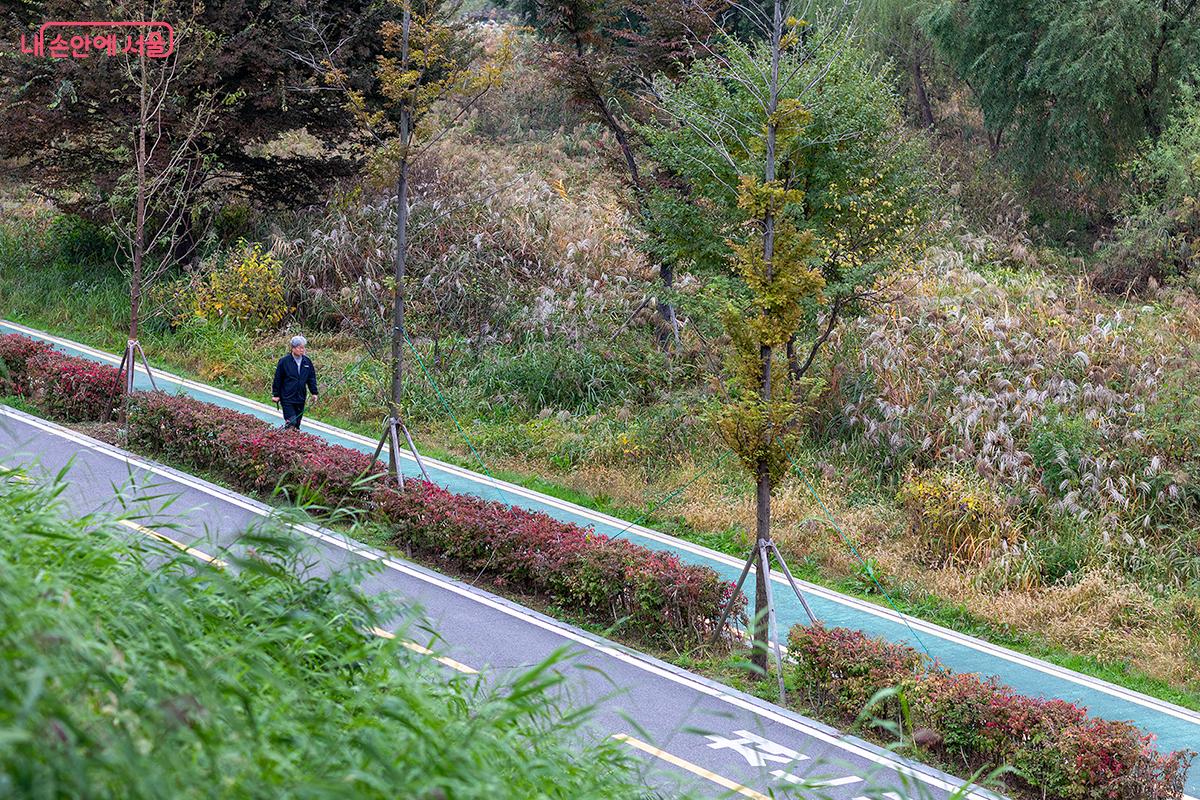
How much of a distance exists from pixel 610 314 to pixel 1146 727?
13.3 m

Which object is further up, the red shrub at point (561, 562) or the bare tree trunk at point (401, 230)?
the bare tree trunk at point (401, 230)

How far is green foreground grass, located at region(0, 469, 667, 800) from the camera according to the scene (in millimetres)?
3746

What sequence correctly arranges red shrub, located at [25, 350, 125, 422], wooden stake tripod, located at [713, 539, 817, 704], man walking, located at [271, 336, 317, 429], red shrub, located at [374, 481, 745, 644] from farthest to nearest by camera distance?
red shrub, located at [25, 350, 125, 422], man walking, located at [271, 336, 317, 429], red shrub, located at [374, 481, 745, 644], wooden stake tripod, located at [713, 539, 817, 704]

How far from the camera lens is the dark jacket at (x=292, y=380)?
16.8 metres

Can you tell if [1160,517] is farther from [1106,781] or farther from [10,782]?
[10,782]

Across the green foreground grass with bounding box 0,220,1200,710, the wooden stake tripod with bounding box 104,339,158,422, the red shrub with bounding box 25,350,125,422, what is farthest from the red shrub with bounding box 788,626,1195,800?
the red shrub with bounding box 25,350,125,422

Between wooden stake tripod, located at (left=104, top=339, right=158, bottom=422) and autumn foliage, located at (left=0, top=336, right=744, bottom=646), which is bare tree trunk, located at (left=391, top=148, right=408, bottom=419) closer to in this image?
autumn foliage, located at (left=0, top=336, right=744, bottom=646)

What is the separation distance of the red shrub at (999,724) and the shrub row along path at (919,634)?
873 mm

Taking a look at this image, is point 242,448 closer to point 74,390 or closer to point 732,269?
point 74,390

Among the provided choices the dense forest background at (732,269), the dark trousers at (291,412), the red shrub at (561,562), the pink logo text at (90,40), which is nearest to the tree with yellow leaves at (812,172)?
the dense forest background at (732,269)

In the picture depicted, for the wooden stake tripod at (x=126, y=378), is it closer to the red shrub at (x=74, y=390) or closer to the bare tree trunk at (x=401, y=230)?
the red shrub at (x=74, y=390)

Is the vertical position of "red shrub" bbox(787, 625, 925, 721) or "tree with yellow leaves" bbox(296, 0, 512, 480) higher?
"tree with yellow leaves" bbox(296, 0, 512, 480)

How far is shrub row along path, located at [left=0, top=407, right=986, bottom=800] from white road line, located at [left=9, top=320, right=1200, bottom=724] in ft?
10.8

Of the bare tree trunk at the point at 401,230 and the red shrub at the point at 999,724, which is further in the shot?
the bare tree trunk at the point at 401,230
